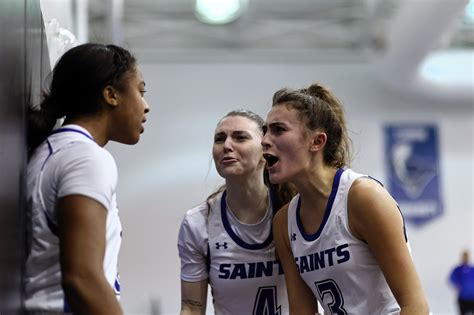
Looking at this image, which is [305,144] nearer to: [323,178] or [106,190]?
[323,178]

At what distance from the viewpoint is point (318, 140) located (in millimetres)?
3154

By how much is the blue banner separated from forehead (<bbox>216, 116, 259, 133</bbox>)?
326 inches

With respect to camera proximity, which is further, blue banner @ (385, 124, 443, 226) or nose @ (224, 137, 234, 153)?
blue banner @ (385, 124, 443, 226)

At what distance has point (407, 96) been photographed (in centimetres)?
1192

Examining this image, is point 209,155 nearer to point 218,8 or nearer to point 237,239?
point 218,8

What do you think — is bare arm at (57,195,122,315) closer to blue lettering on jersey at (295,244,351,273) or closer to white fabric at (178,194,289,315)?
blue lettering on jersey at (295,244,351,273)

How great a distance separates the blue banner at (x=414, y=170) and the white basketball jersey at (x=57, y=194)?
32.4 ft

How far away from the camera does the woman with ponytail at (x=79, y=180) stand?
191 cm

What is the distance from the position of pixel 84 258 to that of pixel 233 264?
168cm

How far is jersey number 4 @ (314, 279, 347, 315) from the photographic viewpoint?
3.04 meters

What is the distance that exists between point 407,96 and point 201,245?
887 cm

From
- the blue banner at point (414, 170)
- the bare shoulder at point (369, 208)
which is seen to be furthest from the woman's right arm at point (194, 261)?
the blue banner at point (414, 170)

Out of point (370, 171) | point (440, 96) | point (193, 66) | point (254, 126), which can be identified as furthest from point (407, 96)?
point (254, 126)

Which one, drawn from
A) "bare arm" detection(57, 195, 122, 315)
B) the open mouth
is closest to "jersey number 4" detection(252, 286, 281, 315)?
the open mouth
